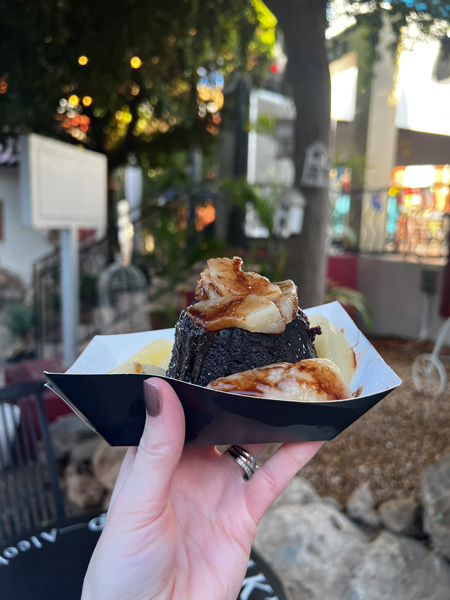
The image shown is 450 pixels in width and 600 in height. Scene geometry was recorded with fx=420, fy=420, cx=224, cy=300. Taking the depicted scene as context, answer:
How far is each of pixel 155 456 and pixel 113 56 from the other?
16.0 ft

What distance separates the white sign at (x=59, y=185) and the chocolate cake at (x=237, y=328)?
2770 millimetres

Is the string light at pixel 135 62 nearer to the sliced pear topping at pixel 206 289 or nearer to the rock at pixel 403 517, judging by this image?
the sliced pear topping at pixel 206 289


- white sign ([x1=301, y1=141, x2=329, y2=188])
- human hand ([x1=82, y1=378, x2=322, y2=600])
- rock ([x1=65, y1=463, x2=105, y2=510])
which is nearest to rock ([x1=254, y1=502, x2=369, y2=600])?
rock ([x1=65, y1=463, x2=105, y2=510])

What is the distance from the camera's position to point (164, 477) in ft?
3.05

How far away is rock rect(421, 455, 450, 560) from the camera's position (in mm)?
2289

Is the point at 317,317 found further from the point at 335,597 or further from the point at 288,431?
the point at 335,597

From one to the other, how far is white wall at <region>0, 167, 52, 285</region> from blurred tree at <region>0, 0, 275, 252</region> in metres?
2.85

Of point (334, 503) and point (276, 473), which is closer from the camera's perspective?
point (276, 473)

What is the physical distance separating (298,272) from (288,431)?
9.61ft

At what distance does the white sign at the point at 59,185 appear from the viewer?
3.32 m

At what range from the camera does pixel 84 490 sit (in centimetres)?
300

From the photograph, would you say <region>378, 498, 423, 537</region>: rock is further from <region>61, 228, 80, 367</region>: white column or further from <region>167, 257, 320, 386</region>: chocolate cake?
<region>61, 228, 80, 367</region>: white column

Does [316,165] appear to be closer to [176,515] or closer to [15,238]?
[176,515]

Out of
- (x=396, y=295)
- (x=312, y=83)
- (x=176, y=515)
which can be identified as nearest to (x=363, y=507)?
(x=176, y=515)
